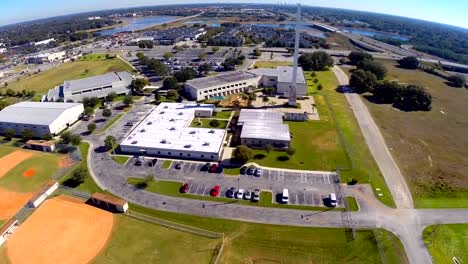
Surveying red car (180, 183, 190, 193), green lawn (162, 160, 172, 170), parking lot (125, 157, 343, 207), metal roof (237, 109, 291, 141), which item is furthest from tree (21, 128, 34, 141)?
metal roof (237, 109, 291, 141)

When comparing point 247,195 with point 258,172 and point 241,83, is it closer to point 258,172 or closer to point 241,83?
point 258,172

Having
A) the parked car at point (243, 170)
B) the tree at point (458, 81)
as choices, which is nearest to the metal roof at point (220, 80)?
the parked car at point (243, 170)

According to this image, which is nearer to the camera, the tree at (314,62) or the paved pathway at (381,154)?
the paved pathway at (381,154)

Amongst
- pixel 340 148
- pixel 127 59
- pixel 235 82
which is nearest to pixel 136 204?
pixel 340 148

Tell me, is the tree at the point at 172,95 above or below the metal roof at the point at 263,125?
above

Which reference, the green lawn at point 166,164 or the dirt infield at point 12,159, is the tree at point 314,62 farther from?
the dirt infield at point 12,159

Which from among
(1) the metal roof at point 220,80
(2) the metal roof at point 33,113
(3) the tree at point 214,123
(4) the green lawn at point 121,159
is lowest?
(4) the green lawn at point 121,159

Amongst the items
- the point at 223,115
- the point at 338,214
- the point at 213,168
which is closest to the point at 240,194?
the point at 213,168
